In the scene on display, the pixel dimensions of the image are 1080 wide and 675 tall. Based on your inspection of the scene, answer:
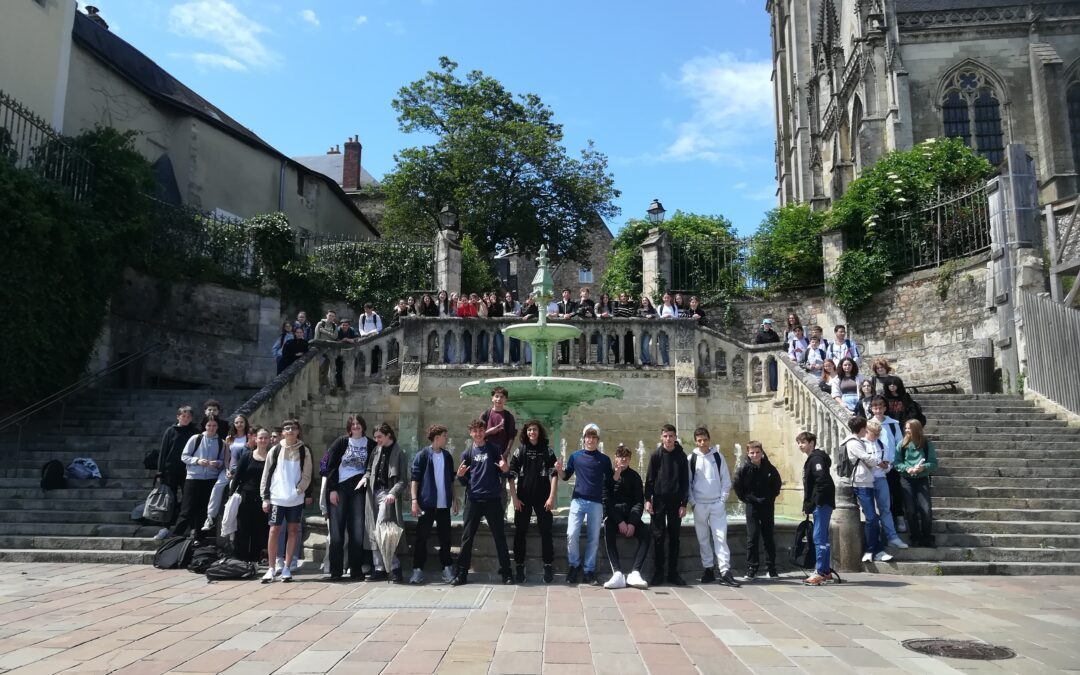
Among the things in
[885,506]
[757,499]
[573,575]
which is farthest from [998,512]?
[573,575]

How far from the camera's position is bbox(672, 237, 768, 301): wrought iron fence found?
21.4m

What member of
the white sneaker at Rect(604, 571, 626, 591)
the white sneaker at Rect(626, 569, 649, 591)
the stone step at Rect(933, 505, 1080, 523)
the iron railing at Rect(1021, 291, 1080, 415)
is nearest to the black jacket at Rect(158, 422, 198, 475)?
the white sneaker at Rect(604, 571, 626, 591)

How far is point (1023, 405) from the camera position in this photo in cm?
1388

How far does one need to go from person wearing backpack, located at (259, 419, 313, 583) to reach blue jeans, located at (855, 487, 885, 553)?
19.3 ft

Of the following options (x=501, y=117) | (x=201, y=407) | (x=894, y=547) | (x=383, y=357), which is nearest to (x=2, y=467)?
(x=201, y=407)

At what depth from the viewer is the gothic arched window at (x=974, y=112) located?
29984mm

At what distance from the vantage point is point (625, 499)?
7859 mm

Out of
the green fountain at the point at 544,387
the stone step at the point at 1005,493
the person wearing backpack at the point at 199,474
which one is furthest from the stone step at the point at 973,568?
the person wearing backpack at the point at 199,474

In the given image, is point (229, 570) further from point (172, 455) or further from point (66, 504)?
point (66, 504)

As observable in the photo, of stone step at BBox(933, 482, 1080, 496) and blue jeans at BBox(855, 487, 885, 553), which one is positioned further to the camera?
stone step at BBox(933, 482, 1080, 496)

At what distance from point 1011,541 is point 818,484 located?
308 cm

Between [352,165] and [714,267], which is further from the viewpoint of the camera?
[352,165]

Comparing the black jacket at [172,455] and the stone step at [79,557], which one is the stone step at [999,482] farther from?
the stone step at [79,557]

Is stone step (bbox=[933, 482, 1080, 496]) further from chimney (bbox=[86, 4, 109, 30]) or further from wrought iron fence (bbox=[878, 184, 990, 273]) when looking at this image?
chimney (bbox=[86, 4, 109, 30])
